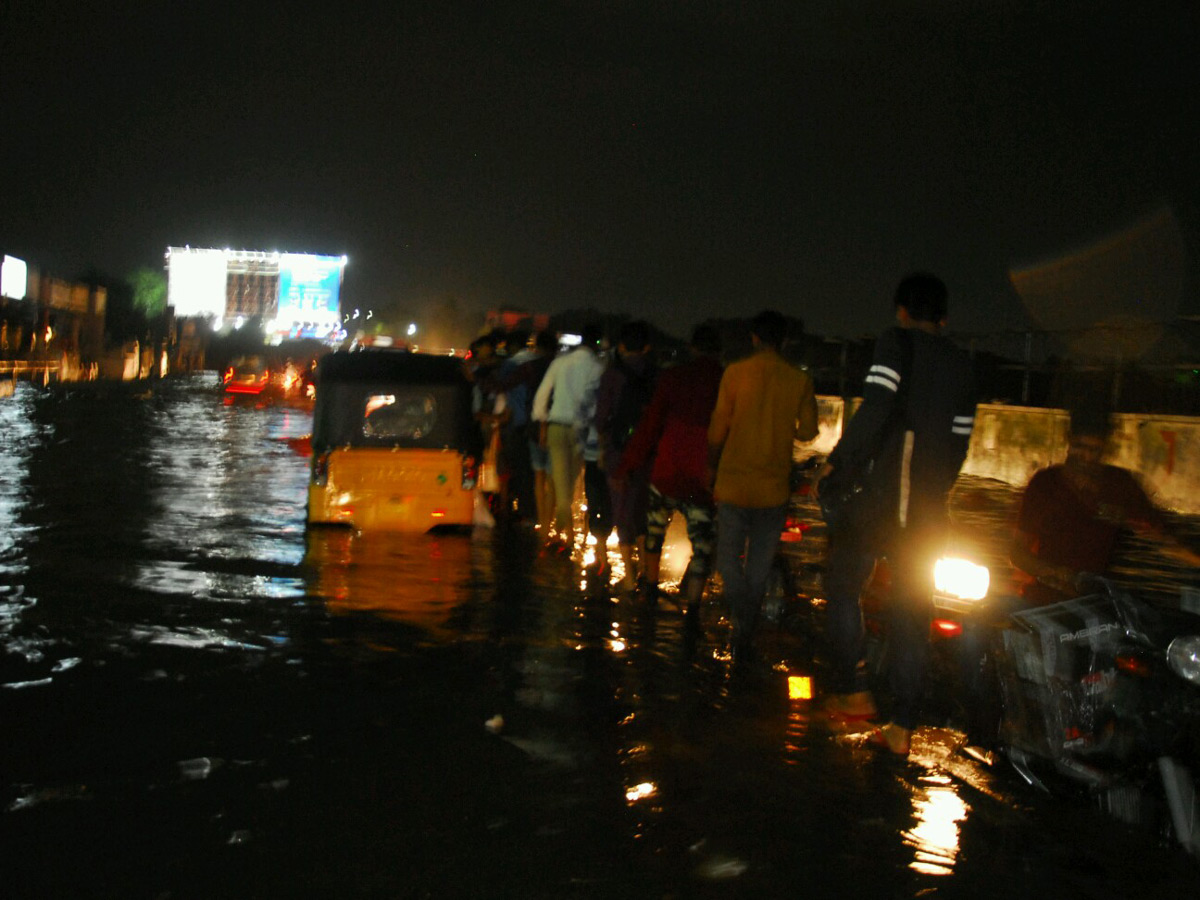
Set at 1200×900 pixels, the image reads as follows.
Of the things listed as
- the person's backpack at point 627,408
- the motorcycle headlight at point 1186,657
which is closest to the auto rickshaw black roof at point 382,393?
the person's backpack at point 627,408

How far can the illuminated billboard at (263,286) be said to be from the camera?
90.2 m

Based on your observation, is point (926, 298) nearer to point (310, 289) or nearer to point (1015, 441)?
point (1015, 441)

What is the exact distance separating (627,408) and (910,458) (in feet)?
12.5

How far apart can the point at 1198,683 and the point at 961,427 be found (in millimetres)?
1552

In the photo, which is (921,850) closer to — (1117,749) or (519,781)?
(1117,749)

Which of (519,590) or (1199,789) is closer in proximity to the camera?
(1199,789)

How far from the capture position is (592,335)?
34.6ft

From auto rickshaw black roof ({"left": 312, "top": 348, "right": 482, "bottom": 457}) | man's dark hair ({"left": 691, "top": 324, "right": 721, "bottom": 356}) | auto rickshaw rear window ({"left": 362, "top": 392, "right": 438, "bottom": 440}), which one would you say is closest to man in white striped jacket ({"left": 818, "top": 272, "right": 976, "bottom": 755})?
man's dark hair ({"left": 691, "top": 324, "right": 721, "bottom": 356})

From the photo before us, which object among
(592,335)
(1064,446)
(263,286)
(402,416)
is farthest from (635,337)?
(263,286)

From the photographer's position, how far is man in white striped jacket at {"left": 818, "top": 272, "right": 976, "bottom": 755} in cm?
538

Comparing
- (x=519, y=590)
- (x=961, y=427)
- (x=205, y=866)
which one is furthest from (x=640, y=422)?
(x=205, y=866)

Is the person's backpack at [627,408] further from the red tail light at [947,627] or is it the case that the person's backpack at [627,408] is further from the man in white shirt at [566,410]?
the red tail light at [947,627]

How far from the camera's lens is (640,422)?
8.38 m

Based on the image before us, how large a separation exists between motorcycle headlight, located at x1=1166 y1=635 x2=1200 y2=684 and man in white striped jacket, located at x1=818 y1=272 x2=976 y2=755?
46.6 inches
